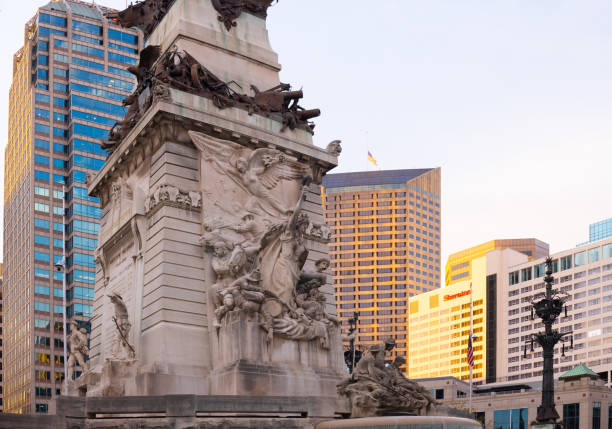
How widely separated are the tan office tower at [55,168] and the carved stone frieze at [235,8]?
83.1m

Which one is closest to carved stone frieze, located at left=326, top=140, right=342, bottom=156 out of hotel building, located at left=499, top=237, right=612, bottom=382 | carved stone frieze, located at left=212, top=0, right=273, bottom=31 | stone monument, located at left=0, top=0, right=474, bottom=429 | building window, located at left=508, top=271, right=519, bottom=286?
stone monument, located at left=0, top=0, right=474, bottom=429

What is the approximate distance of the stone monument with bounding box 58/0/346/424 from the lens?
30.4 m

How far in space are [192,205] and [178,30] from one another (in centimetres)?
730

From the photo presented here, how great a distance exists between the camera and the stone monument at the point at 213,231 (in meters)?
30.4

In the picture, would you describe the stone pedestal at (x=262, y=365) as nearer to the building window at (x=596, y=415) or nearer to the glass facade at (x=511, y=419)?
the glass facade at (x=511, y=419)

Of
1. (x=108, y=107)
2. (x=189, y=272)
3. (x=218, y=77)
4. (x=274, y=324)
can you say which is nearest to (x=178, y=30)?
(x=218, y=77)

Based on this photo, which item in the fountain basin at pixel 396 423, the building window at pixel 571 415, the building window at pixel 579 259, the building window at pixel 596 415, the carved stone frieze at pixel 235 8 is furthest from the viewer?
the building window at pixel 579 259

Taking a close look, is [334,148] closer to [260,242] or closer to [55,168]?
[260,242]

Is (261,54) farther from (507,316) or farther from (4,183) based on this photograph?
(507,316)

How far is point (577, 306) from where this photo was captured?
180000mm

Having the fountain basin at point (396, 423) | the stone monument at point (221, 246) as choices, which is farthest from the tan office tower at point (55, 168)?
the fountain basin at point (396, 423)

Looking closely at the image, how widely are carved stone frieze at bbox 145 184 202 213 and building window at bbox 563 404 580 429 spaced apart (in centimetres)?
8116

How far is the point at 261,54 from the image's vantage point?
3681 centimetres

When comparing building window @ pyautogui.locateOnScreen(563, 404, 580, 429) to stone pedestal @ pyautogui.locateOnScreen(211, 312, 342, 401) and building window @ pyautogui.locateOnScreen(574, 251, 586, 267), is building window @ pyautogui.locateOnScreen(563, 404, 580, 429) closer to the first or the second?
building window @ pyautogui.locateOnScreen(574, 251, 586, 267)
